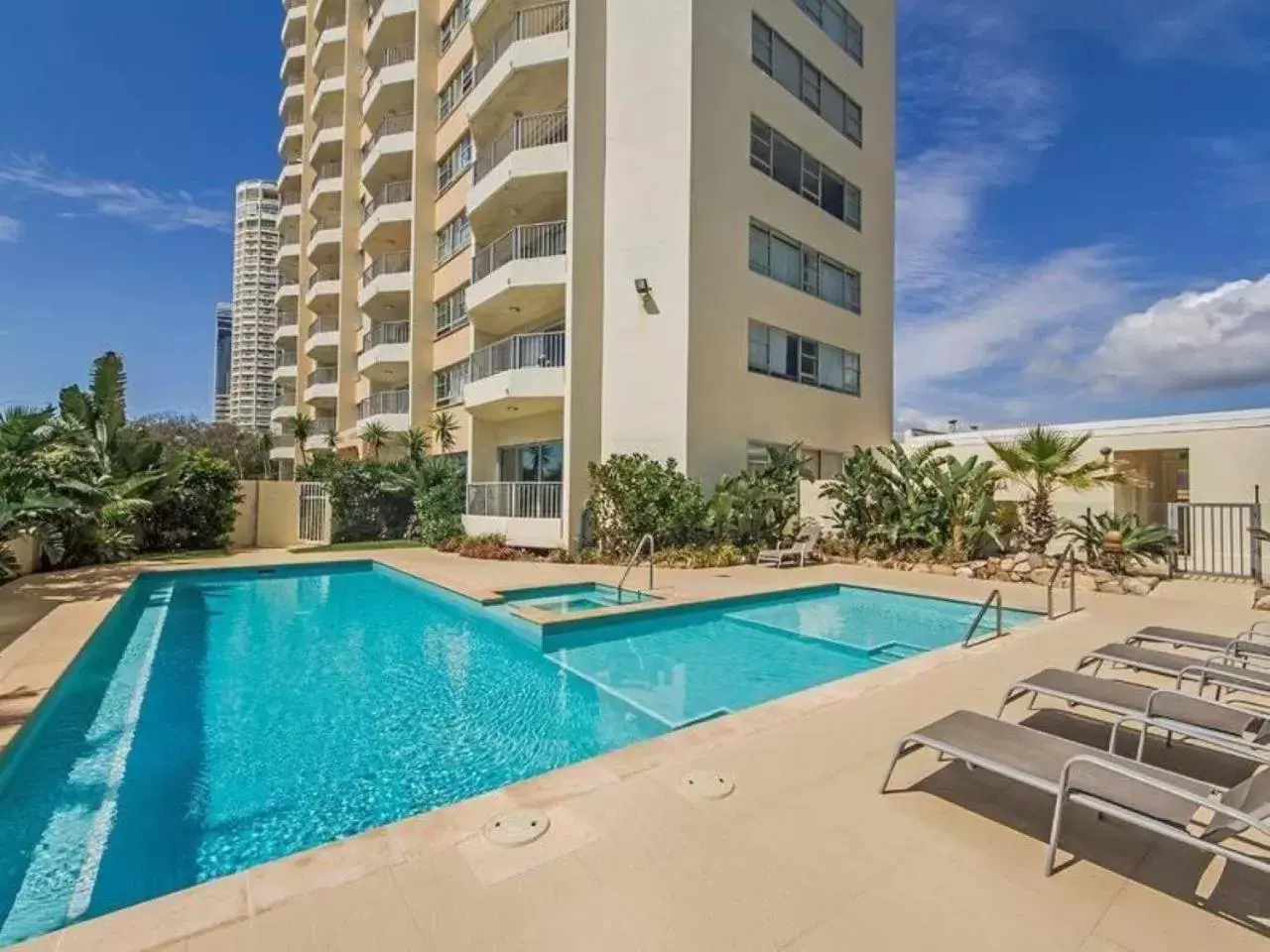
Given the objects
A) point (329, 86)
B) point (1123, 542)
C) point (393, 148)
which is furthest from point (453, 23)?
point (1123, 542)

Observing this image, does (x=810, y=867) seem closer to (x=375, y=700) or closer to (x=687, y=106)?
(x=375, y=700)

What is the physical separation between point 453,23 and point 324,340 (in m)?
17.9

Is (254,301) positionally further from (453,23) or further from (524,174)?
(524,174)

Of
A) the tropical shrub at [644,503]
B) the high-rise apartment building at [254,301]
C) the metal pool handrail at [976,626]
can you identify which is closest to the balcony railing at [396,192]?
the tropical shrub at [644,503]

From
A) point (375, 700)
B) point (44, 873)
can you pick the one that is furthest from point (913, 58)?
point (44, 873)

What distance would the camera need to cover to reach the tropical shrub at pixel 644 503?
15945mm

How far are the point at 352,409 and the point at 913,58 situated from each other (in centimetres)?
3189

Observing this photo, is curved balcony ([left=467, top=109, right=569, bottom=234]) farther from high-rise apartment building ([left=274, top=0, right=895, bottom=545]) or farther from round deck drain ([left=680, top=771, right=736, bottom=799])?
round deck drain ([left=680, top=771, right=736, bottom=799])

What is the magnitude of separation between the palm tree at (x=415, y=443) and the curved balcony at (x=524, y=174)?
8.45 meters

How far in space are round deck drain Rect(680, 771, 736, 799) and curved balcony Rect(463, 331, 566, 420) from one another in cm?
1428

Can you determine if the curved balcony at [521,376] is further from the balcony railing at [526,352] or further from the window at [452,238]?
the window at [452,238]

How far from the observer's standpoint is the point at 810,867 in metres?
3.13

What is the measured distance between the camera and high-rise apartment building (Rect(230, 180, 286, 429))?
77.8m

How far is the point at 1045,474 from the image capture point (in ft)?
45.9
